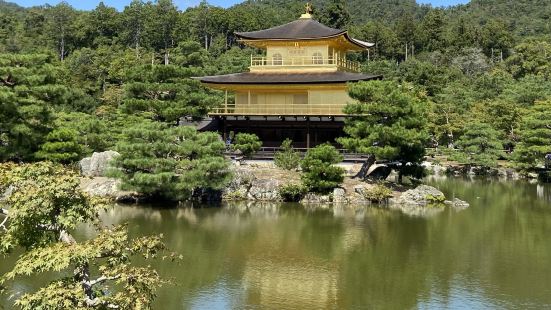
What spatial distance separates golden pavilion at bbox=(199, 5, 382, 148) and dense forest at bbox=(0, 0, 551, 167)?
1710 mm

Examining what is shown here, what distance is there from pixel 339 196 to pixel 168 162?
718cm

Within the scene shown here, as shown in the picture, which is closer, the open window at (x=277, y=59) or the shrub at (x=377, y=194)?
the shrub at (x=377, y=194)

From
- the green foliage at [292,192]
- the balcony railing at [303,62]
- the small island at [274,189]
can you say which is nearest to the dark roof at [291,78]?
the small island at [274,189]

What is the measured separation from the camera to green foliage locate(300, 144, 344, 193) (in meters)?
24.1

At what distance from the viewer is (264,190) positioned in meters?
25.0

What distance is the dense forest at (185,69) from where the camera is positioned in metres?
25.0

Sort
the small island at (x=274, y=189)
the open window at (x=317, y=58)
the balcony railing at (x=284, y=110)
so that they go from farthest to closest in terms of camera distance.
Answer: the open window at (x=317, y=58) < the balcony railing at (x=284, y=110) < the small island at (x=274, y=189)

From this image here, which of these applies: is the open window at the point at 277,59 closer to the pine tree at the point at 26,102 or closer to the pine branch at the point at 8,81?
the pine tree at the point at 26,102

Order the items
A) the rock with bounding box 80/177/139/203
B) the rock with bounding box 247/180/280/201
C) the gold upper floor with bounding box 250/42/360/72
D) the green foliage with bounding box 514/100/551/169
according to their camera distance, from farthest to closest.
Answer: the green foliage with bounding box 514/100/551/169, the gold upper floor with bounding box 250/42/360/72, the rock with bounding box 247/180/280/201, the rock with bounding box 80/177/139/203

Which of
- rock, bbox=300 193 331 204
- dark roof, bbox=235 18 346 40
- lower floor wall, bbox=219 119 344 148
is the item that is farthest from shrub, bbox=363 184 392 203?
dark roof, bbox=235 18 346 40

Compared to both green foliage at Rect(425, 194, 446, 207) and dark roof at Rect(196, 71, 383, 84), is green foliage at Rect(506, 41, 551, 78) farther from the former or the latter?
green foliage at Rect(425, 194, 446, 207)

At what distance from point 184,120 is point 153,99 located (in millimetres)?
2614

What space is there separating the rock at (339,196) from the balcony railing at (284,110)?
4.96 m

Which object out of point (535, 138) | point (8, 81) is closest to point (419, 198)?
point (535, 138)
